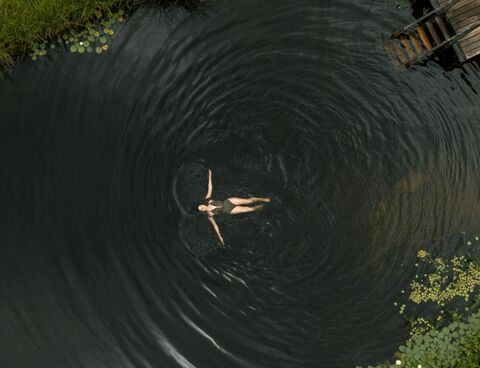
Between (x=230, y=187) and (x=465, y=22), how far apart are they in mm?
5967

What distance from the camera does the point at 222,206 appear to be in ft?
36.0

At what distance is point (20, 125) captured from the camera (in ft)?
38.1

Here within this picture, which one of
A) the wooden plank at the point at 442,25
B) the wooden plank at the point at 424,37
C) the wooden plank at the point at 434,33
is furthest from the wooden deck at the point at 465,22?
the wooden plank at the point at 424,37

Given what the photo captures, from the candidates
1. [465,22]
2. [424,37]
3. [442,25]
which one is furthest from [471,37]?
[424,37]

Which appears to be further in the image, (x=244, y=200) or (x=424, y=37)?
(x=424, y=37)

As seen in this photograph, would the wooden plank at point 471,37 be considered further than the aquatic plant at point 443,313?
Yes

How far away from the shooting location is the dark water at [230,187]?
10.8 meters

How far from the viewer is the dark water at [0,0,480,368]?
10820 millimetres

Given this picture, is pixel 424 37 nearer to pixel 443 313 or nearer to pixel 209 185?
pixel 209 185

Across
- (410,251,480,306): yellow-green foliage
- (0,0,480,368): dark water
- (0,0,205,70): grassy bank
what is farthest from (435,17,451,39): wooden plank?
(0,0,205,70): grassy bank

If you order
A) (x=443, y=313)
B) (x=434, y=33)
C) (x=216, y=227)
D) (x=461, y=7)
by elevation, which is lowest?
(x=443, y=313)

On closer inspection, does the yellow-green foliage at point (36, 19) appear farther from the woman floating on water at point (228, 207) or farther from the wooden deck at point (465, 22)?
the wooden deck at point (465, 22)

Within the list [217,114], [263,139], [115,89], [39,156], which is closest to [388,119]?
[263,139]

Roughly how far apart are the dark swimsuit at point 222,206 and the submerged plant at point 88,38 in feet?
13.8
